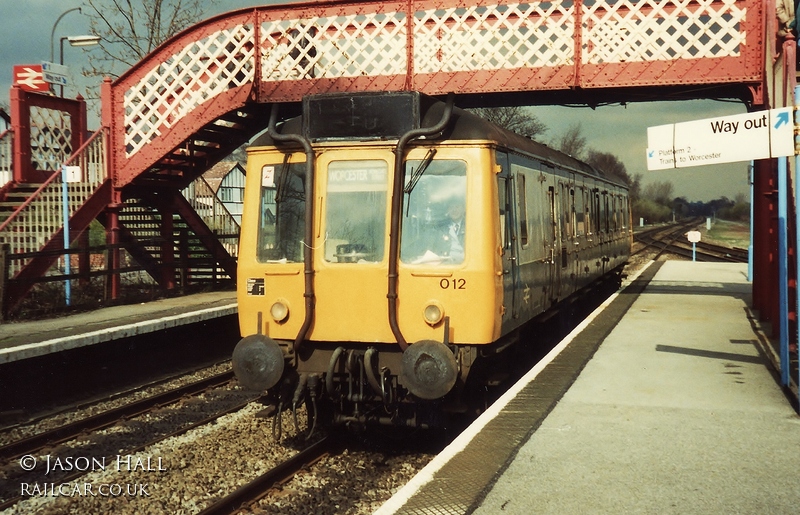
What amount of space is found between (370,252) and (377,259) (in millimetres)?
90

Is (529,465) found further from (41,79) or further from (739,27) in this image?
(41,79)

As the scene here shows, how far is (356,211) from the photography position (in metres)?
7.10

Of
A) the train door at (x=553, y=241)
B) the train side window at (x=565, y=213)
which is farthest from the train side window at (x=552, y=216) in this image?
the train side window at (x=565, y=213)

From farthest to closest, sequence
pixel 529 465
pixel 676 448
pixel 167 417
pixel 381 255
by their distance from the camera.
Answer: pixel 167 417 < pixel 381 255 < pixel 676 448 < pixel 529 465

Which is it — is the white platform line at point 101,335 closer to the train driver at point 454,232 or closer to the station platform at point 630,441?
the train driver at point 454,232

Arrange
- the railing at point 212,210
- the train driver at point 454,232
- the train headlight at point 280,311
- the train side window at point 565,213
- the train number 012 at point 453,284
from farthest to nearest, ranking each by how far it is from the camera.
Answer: the railing at point 212,210 < the train side window at point 565,213 < the train headlight at point 280,311 < the train driver at point 454,232 < the train number 012 at point 453,284

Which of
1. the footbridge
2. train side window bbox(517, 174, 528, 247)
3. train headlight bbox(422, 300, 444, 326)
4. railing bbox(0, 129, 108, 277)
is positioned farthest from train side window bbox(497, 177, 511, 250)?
railing bbox(0, 129, 108, 277)

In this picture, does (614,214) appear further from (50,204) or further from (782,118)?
(782,118)

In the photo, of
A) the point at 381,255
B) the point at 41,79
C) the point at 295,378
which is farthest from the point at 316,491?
the point at 41,79

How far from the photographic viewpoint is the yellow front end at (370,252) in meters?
6.78

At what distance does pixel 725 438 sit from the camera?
552 centimetres

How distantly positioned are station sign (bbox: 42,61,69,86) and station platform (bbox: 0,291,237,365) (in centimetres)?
422

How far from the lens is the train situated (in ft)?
22.2

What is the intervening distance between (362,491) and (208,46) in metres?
9.61
